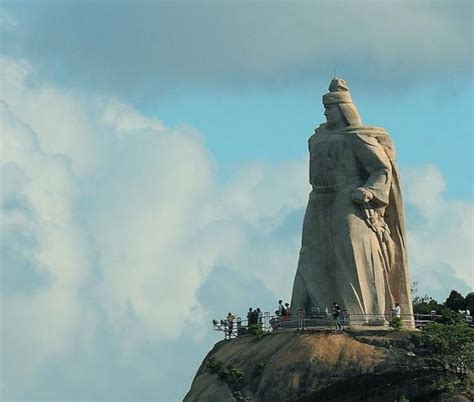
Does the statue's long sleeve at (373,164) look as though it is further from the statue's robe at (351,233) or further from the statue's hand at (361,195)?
the statue's hand at (361,195)

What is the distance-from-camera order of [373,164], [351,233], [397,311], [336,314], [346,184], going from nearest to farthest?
[336,314] < [397,311] < [351,233] < [373,164] < [346,184]

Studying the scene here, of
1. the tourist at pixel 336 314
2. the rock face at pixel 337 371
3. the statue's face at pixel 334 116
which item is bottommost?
the rock face at pixel 337 371

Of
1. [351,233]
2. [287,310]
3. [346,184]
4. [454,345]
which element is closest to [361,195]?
[346,184]

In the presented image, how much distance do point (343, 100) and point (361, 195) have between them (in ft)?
14.1

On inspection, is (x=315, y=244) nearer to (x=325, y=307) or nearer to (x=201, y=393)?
(x=325, y=307)

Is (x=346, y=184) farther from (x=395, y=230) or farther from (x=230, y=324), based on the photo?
(x=230, y=324)

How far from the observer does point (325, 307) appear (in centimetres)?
6750

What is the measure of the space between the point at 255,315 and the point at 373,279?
5664mm

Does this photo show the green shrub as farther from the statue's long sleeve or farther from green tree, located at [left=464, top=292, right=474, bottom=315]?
green tree, located at [left=464, top=292, right=474, bottom=315]

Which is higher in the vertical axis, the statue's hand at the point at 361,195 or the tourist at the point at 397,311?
the statue's hand at the point at 361,195

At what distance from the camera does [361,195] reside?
6744cm

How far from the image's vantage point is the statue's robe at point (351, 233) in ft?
221

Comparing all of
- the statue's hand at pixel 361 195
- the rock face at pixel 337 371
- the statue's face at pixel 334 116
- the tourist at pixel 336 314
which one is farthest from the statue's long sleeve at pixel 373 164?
the rock face at pixel 337 371

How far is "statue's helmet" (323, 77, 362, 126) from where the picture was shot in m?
69.1
